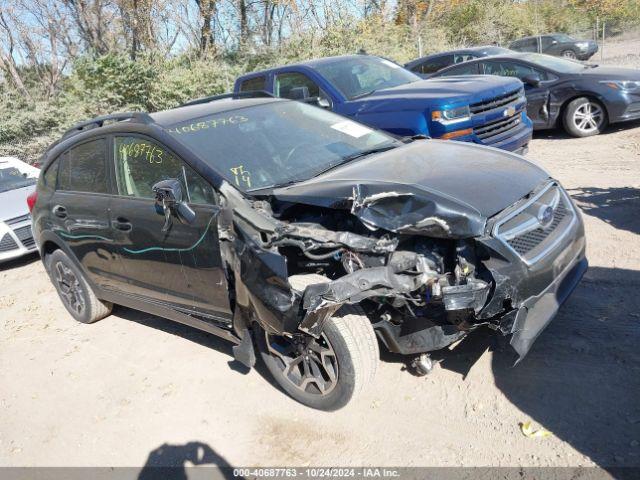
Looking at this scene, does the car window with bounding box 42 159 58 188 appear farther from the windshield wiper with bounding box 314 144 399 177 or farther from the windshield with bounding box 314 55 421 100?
the windshield with bounding box 314 55 421 100

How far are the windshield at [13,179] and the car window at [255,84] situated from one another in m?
3.79

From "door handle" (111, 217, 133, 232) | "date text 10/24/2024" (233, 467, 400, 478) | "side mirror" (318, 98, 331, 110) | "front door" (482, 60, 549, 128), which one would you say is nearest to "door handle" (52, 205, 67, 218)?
"door handle" (111, 217, 133, 232)

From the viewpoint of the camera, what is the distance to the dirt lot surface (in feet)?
10.0


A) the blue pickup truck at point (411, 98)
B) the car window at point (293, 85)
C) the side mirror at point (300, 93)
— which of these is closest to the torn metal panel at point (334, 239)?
the blue pickup truck at point (411, 98)

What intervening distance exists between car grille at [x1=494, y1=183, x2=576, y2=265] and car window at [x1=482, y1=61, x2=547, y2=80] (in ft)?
22.0

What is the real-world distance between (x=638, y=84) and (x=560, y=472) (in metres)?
7.84

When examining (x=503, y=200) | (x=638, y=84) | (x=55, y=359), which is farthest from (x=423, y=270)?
(x=638, y=84)

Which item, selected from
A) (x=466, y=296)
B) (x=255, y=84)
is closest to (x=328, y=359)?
(x=466, y=296)

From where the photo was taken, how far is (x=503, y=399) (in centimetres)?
332

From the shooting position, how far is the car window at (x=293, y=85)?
24.8 ft

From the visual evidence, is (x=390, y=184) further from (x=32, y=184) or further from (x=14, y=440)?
(x=32, y=184)

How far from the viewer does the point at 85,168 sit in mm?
4730

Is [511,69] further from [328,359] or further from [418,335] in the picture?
[328,359]

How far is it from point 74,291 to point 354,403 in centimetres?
320
